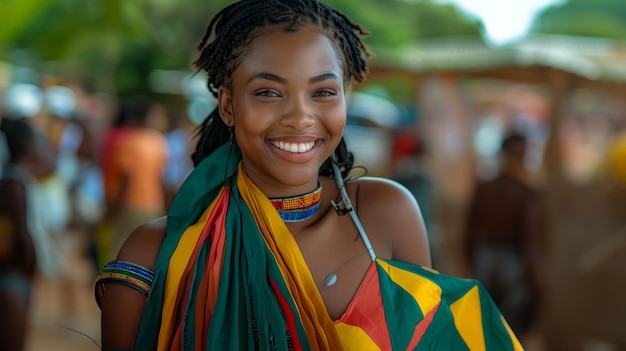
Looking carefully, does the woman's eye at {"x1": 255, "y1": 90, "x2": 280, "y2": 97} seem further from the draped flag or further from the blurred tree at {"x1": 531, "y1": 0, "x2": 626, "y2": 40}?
the blurred tree at {"x1": 531, "y1": 0, "x2": 626, "y2": 40}

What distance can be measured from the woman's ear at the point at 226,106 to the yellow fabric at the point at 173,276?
249 mm

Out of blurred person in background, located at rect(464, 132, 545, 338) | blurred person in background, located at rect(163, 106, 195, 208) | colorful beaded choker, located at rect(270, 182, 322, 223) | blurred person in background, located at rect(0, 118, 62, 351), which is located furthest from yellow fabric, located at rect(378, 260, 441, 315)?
blurred person in background, located at rect(163, 106, 195, 208)

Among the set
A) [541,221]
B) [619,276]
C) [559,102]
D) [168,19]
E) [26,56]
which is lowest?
[619,276]

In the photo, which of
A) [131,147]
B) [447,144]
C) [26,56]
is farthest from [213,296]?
[26,56]

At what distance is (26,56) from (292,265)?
88.1ft

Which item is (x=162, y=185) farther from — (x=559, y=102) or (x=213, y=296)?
(x=213, y=296)

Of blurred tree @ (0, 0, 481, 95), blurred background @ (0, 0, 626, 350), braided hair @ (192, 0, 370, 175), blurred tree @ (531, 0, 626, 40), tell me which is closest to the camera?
braided hair @ (192, 0, 370, 175)

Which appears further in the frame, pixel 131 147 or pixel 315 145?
pixel 131 147

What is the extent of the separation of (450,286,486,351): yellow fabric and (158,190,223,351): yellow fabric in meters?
0.64

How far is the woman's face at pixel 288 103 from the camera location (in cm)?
186

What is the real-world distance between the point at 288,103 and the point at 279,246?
322 mm

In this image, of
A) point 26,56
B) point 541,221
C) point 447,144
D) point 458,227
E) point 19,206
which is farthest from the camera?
point 26,56

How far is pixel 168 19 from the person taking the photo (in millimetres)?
14773

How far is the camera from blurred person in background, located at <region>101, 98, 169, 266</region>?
249 inches
